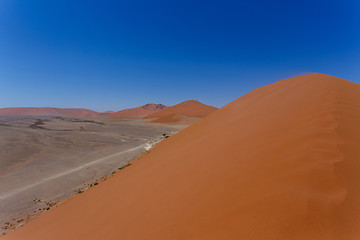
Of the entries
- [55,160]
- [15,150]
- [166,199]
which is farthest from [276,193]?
[15,150]

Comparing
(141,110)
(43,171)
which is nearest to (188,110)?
(141,110)

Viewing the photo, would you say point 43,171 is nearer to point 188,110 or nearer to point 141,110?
point 188,110

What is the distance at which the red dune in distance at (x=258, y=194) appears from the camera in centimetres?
237

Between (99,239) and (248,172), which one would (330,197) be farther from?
(99,239)

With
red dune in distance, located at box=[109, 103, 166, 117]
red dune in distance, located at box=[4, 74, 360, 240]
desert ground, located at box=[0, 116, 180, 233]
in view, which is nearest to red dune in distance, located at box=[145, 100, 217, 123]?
red dune in distance, located at box=[109, 103, 166, 117]

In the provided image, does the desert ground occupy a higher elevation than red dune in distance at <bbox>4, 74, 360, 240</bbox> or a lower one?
lower

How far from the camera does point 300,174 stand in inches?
119

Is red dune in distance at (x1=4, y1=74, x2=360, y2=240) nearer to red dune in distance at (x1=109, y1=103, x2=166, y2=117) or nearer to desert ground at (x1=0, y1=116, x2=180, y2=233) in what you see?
desert ground at (x1=0, y1=116, x2=180, y2=233)

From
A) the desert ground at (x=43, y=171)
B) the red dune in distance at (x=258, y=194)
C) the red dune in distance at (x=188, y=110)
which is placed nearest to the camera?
the red dune in distance at (x=258, y=194)

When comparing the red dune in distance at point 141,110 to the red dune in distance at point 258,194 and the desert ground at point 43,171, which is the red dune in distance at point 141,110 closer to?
the desert ground at point 43,171

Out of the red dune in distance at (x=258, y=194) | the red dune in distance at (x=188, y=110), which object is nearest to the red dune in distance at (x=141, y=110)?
the red dune in distance at (x=188, y=110)

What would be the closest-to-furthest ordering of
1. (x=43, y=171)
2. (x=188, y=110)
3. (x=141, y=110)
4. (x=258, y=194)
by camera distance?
1. (x=258, y=194)
2. (x=43, y=171)
3. (x=188, y=110)
4. (x=141, y=110)

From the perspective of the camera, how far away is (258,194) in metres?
2.92

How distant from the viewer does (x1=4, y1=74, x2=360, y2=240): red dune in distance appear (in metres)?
2.37
